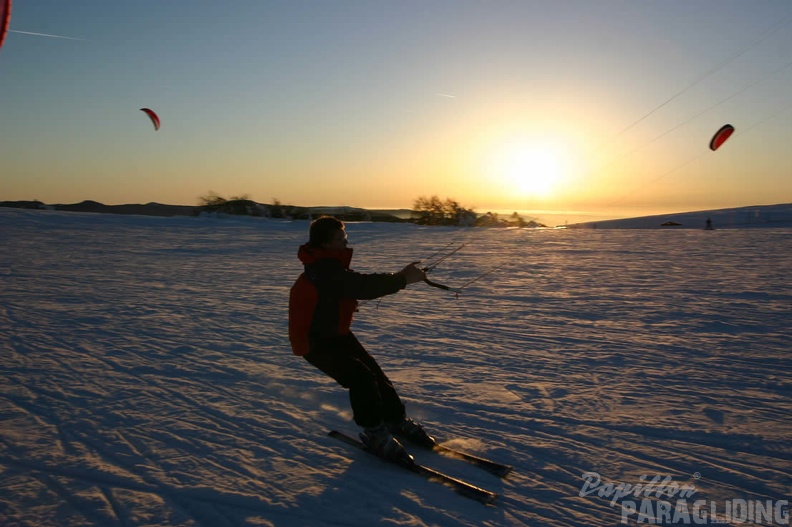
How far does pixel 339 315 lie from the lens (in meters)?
3.78

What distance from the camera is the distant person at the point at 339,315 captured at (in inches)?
142

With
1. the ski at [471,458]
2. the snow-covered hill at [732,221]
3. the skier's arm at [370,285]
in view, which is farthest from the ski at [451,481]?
the snow-covered hill at [732,221]

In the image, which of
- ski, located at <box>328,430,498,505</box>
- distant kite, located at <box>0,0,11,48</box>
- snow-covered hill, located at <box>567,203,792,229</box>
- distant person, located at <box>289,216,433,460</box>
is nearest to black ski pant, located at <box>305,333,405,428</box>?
distant person, located at <box>289,216,433,460</box>

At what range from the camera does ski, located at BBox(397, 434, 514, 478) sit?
11.3ft

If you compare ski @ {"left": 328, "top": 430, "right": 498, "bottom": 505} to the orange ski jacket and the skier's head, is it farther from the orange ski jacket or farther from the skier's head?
the skier's head

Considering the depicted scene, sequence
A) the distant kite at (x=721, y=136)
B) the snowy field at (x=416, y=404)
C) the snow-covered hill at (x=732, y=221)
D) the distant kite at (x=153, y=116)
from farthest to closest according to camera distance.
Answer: the snow-covered hill at (x=732, y=221)
the distant kite at (x=721, y=136)
the distant kite at (x=153, y=116)
the snowy field at (x=416, y=404)

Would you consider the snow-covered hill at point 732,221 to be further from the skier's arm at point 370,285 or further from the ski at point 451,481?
the ski at point 451,481

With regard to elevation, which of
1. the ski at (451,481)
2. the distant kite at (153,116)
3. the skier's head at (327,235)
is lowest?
the ski at (451,481)

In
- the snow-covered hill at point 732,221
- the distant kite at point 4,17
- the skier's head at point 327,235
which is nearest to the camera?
the skier's head at point 327,235

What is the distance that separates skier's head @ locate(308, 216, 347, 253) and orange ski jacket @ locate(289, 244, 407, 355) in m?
0.07

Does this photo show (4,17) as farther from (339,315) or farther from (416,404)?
(416,404)

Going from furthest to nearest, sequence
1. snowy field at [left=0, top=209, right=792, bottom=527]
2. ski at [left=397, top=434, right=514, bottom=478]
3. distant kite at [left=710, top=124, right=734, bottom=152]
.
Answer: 1. distant kite at [left=710, top=124, right=734, bottom=152]
2. ski at [left=397, top=434, right=514, bottom=478]
3. snowy field at [left=0, top=209, right=792, bottom=527]

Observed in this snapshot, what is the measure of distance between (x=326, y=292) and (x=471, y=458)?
1.40 m

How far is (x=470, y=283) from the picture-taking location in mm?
10891
